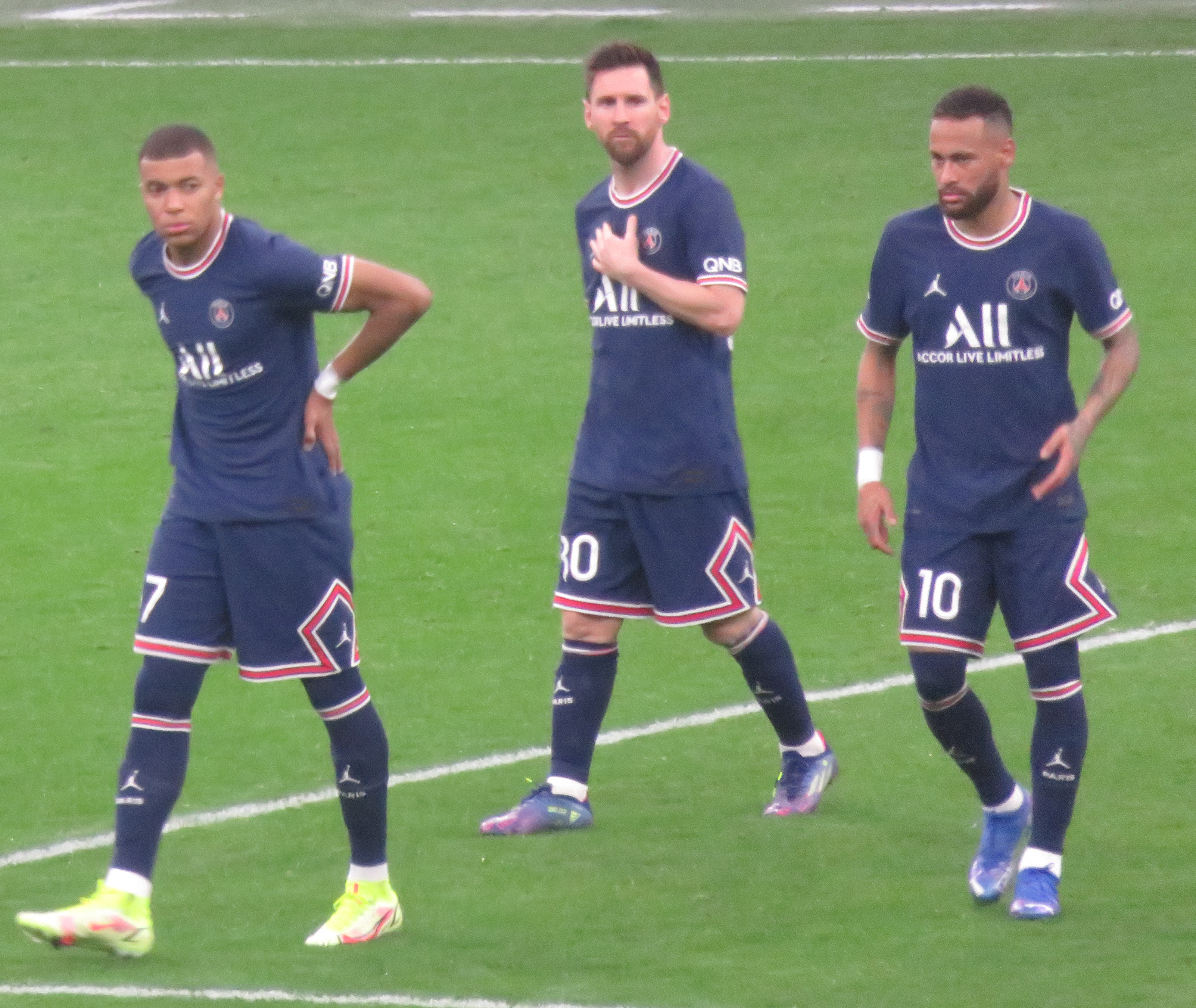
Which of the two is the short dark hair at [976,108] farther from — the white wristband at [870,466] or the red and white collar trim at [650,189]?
the red and white collar trim at [650,189]

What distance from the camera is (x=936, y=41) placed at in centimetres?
2277

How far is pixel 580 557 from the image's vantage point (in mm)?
6883

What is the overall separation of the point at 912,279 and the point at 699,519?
1.10 m

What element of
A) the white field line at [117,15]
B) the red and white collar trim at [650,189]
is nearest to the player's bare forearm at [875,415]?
the red and white collar trim at [650,189]

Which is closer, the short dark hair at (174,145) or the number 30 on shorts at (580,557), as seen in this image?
the short dark hair at (174,145)

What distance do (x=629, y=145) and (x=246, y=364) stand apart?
4.68ft

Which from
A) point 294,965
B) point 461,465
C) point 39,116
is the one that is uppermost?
point 39,116

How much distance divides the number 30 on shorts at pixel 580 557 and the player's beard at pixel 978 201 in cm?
153

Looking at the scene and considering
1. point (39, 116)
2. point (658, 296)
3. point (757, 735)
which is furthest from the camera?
point (39, 116)

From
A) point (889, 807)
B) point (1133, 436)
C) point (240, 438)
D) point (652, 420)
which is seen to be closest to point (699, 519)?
point (652, 420)

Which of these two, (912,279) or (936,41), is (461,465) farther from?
(936,41)

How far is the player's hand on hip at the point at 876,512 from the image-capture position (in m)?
6.17

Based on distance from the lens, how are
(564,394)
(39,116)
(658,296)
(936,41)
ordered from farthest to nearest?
(936,41) < (39,116) < (564,394) < (658,296)

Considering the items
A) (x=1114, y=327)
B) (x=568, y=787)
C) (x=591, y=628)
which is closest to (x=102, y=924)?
(x=568, y=787)
